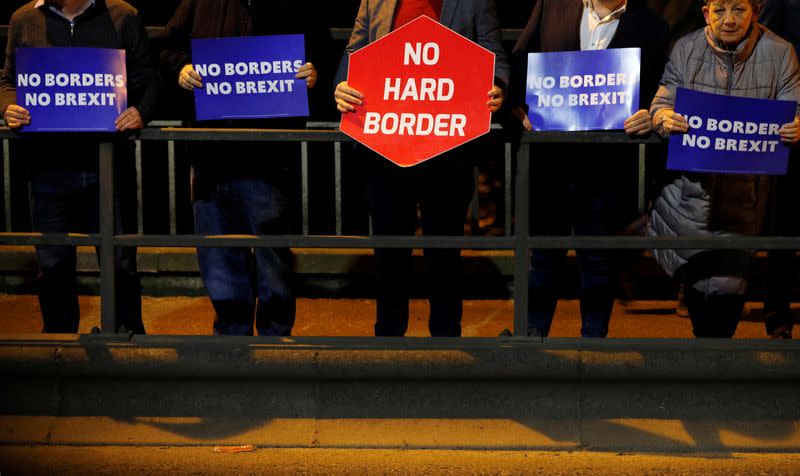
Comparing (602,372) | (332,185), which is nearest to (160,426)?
(602,372)

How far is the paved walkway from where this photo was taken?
26.0 ft

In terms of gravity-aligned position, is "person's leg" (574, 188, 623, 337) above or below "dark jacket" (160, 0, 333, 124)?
below

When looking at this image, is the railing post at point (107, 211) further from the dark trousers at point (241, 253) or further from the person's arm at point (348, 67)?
the person's arm at point (348, 67)

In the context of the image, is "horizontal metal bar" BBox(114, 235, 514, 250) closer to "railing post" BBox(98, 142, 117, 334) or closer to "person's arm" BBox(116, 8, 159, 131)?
"railing post" BBox(98, 142, 117, 334)

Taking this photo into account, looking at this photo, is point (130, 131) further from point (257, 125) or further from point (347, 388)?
point (347, 388)

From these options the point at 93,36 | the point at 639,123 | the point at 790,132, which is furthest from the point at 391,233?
the point at 790,132

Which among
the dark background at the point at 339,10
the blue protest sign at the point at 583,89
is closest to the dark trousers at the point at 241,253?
the blue protest sign at the point at 583,89

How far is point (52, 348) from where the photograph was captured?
568 cm

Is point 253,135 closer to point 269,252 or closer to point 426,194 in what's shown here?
point 269,252

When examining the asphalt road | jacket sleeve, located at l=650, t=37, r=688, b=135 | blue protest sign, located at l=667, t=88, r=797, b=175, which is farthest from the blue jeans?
blue protest sign, located at l=667, t=88, r=797, b=175

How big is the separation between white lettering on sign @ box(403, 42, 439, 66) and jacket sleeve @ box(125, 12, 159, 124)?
4.29ft

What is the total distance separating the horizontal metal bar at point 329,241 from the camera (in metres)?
5.57

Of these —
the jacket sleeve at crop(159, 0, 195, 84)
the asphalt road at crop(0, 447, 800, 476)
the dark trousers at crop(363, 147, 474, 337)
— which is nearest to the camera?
the asphalt road at crop(0, 447, 800, 476)

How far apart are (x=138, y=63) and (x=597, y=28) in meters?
2.25
